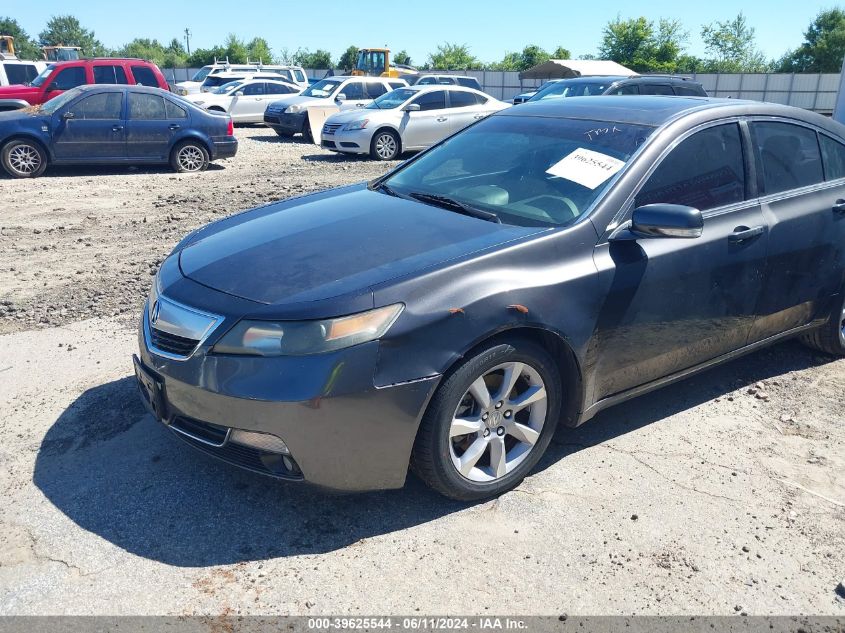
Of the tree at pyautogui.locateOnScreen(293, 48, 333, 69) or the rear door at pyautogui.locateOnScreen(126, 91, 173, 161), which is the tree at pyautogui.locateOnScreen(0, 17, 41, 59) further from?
the rear door at pyautogui.locateOnScreen(126, 91, 173, 161)

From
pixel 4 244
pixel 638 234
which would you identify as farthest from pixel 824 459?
pixel 4 244

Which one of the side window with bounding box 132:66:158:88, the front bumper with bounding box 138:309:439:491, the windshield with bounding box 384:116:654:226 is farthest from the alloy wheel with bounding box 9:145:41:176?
the front bumper with bounding box 138:309:439:491

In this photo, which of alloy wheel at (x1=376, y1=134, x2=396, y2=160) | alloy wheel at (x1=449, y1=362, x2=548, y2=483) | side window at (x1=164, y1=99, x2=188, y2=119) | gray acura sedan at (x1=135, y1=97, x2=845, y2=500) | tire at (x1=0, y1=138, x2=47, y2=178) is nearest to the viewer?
gray acura sedan at (x1=135, y1=97, x2=845, y2=500)

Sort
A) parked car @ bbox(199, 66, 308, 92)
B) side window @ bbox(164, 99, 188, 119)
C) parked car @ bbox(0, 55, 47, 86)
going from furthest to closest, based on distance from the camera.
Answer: parked car @ bbox(199, 66, 308, 92)
parked car @ bbox(0, 55, 47, 86)
side window @ bbox(164, 99, 188, 119)

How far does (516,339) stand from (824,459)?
1.91 meters

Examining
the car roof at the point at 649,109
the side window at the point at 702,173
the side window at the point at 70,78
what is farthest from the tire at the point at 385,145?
the side window at the point at 702,173

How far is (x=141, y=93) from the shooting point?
1268 centimetres

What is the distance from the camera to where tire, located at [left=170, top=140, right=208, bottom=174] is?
13.0m

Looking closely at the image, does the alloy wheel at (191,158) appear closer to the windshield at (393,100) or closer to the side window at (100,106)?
the side window at (100,106)

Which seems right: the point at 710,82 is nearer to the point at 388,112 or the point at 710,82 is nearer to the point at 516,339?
the point at 388,112

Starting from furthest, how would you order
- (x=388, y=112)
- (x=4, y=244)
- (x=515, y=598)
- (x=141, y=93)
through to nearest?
1. (x=388, y=112)
2. (x=141, y=93)
3. (x=4, y=244)
4. (x=515, y=598)

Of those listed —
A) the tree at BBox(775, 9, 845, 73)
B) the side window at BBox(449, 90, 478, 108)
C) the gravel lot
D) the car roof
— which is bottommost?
the gravel lot

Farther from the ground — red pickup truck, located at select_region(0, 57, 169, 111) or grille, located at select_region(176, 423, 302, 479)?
red pickup truck, located at select_region(0, 57, 169, 111)

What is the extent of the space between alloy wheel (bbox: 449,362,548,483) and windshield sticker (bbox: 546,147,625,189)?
1079mm
